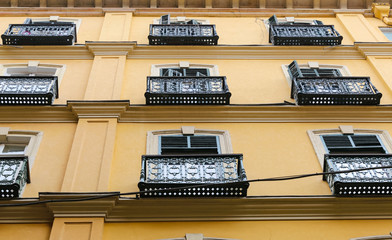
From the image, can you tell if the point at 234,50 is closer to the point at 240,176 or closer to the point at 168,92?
the point at 168,92

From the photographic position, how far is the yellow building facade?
10.9 metres

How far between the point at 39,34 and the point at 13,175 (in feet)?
25.3

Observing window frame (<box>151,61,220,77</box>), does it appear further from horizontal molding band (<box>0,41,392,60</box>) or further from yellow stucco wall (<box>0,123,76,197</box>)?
yellow stucco wall (<box>0,123,76,197</box>)

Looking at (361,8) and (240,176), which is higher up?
(361,8)

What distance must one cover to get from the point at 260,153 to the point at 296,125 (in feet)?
5.34

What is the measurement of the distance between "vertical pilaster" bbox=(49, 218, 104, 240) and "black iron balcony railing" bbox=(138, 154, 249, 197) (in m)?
1.13

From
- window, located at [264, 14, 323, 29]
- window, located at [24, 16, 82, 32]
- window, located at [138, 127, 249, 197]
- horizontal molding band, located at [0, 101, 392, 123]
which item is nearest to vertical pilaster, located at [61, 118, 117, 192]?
horizontal molding band, located at [0, 101, 392, 123]

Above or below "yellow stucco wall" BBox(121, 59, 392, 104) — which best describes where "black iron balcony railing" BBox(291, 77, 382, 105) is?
below

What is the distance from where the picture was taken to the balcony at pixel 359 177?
11.2 m

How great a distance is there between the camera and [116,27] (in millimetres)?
19281

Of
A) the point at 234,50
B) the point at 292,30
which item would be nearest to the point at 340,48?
the point at 292,30

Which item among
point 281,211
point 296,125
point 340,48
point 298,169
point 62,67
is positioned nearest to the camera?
point 281,211

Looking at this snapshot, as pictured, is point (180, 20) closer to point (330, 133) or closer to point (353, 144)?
point (330, 133)

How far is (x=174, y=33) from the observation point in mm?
18359
